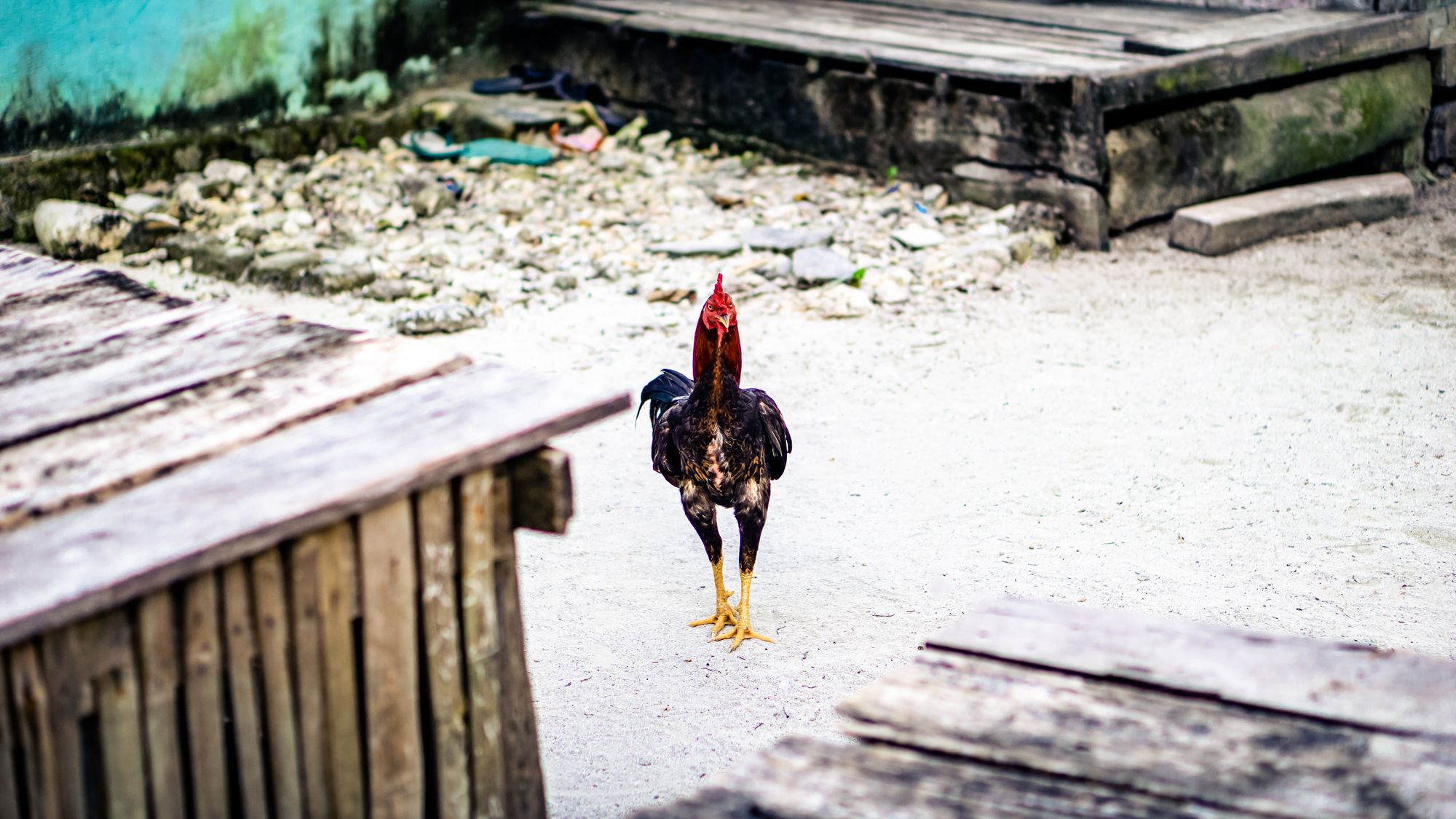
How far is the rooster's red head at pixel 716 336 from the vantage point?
344 centimetres

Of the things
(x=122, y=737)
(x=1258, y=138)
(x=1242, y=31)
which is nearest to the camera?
(x=122, y=737)

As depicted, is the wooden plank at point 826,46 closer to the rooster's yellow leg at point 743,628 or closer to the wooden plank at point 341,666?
the rooster's yellow leg at point 743,628

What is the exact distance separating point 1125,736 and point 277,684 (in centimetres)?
118

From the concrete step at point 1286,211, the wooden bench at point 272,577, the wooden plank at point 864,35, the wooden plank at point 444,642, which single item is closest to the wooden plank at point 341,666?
the wooden bench at point 272,577

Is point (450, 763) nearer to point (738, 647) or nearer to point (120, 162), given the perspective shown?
point (738, 647)

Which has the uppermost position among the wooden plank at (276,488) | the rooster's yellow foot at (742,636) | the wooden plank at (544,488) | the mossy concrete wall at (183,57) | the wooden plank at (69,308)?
the mossy concrete wall at (183,57)

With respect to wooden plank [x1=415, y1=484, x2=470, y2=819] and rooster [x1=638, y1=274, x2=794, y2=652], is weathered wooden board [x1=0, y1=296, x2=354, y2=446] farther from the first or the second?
rooster [x1=638, y1=274, x2=794, y2=652]

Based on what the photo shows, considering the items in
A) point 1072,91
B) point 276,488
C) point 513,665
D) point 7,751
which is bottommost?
point 513,665

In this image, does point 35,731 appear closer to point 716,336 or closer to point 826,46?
point 716,336

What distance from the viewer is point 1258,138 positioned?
Result: 22.5ft

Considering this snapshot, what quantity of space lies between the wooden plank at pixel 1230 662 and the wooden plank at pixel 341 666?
871 millimetres

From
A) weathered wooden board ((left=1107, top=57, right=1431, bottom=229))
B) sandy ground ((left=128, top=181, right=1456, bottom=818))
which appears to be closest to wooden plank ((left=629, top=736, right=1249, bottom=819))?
sandy ground ((left=128, top=181, right=1456, bottom=818))

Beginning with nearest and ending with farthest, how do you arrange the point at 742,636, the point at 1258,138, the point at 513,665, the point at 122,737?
1. the point at 122,737
2. the point at 513,665
3. the point at 742,636
4. the point at 1258,138

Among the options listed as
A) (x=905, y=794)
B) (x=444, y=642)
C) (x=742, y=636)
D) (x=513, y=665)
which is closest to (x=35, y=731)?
(x=444, y=642)
